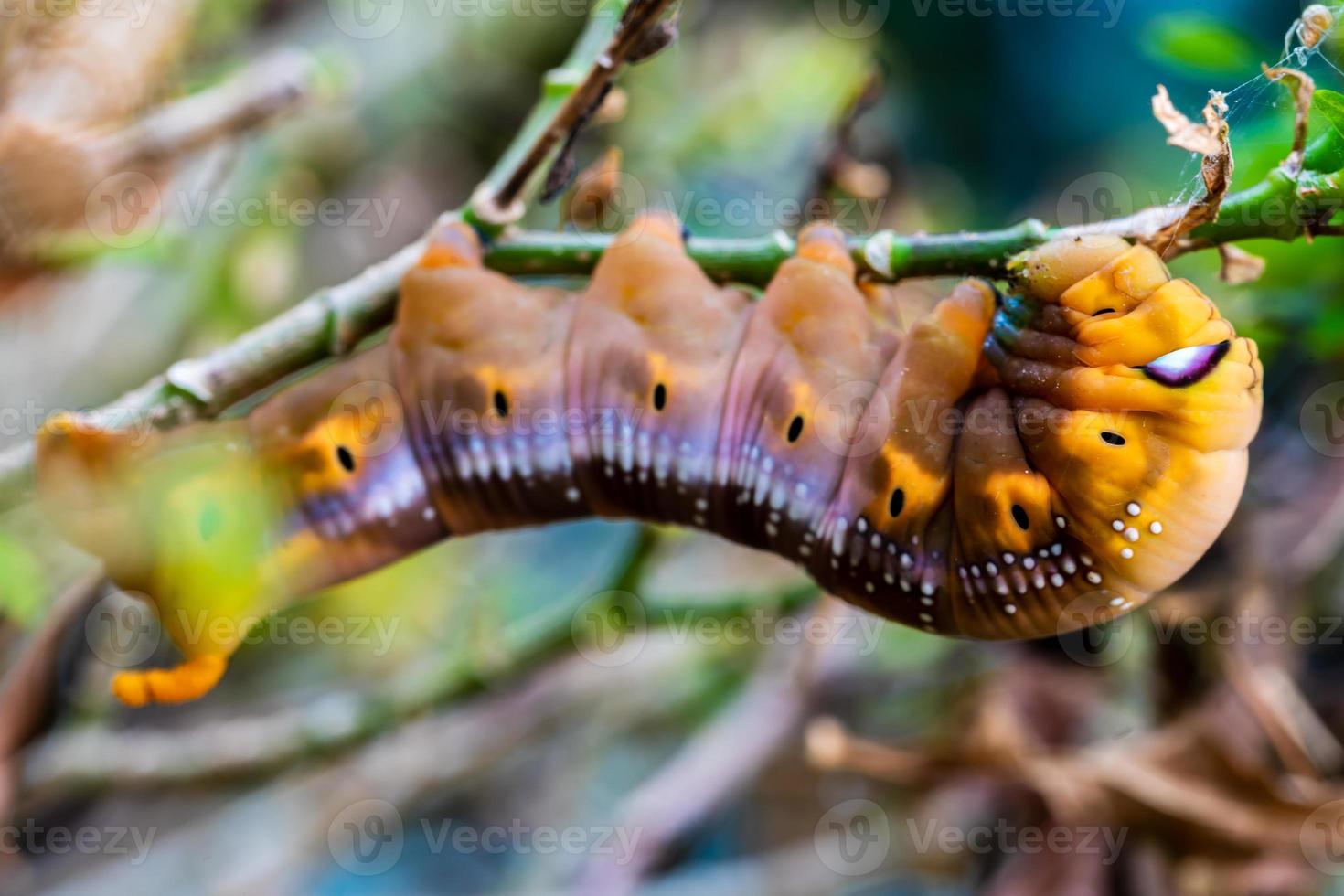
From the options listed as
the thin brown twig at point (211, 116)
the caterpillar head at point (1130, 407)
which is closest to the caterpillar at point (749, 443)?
the caterpillar head at point (1130, 407)

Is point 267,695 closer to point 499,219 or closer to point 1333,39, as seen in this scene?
point 499,219

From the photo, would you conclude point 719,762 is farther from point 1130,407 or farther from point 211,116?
point 211,116

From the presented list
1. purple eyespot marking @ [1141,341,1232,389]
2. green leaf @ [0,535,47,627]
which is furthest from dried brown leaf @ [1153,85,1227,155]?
green leaf @ [0,535,47,627]

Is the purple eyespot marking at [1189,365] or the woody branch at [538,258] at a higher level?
the woody branch at [538,258]

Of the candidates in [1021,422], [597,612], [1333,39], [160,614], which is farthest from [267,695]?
[1333,39]

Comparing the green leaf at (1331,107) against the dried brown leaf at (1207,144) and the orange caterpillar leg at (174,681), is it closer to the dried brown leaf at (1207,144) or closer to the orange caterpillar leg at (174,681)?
the dried brown leaf at (1207,144)

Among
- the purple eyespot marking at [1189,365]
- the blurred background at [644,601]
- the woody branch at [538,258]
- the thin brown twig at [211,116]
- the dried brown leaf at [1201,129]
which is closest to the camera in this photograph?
the dried brown leaf at [1201,129]

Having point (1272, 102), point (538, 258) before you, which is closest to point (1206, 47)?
point (1272, 102)
